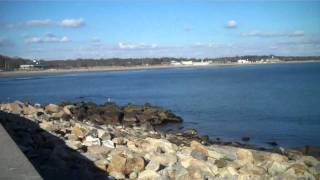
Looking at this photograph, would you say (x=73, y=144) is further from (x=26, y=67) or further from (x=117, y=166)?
(x=26, y=67)

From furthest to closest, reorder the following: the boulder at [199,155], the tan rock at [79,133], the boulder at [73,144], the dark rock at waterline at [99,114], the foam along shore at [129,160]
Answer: the dark rock at waterline at [99,114], the tan rock at [79,133], the boulder at [199,155], the boulder at [73,144], the foam along shore at [129,160]

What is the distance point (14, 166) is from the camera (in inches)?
169

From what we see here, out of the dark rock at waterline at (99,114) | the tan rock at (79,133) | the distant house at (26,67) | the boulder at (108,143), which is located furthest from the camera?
the distant house at (26,67)

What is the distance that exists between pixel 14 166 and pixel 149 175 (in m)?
3.51

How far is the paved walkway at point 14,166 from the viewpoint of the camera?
3.90 meters

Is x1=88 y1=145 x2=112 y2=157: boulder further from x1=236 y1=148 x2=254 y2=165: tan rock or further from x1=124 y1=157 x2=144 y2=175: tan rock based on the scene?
x1=236 y1=148 x2=254 y2=165: tan rock

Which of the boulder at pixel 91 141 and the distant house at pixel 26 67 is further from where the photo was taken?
the distant house at pixel 26 67

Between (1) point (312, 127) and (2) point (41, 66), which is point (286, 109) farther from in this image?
(2) point (41, 66)

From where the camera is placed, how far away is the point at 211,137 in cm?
1891

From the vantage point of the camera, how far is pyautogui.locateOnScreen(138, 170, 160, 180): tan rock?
24.5 feet

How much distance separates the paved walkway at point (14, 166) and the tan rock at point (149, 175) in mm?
2658

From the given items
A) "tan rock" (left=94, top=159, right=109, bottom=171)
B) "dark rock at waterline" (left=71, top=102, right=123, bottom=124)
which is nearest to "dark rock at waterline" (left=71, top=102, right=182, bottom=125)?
"dark rock at waterline" (left=71, top=102, right=123, bottom=124)

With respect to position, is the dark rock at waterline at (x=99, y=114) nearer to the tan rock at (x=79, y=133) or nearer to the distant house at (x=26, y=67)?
the tan rock at (x=79, y=133)

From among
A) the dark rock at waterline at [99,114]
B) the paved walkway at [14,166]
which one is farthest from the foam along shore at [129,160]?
the dark rock at waterline at [99,114]
